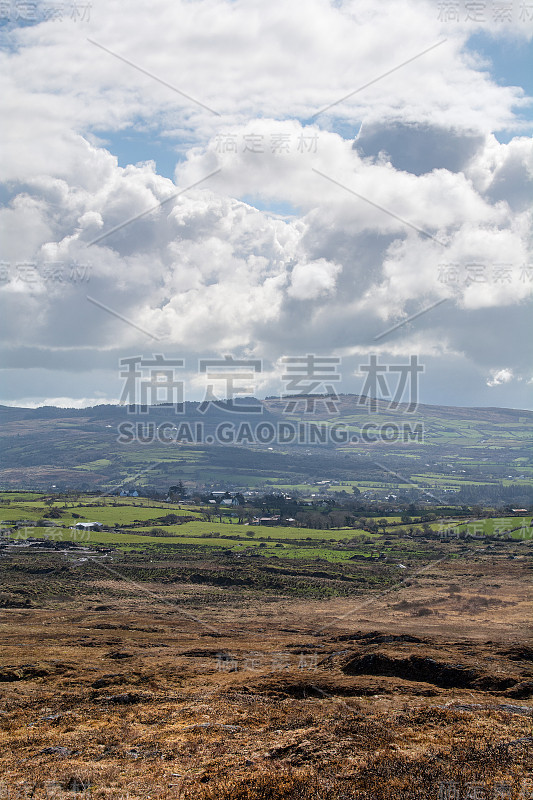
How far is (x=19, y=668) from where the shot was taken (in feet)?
81.9

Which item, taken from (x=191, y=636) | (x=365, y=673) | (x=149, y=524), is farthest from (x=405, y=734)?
(x=149, y=524)

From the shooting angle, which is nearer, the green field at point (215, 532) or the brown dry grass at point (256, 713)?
the brown dry grass at point (256, 713)

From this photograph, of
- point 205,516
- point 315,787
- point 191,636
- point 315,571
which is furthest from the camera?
point 205,516

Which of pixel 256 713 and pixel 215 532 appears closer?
pixel 256 713

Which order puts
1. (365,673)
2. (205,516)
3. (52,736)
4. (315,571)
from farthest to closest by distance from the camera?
(205,516) → (315,571) → (365,673) → (52,736)

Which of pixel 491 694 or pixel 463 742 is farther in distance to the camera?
pixel 491 694

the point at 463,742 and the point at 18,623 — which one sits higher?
the point at 463,742

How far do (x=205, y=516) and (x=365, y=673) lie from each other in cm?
8323

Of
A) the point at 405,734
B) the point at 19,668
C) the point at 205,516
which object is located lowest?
the point at 205,516

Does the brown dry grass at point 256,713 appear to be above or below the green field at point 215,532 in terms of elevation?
above

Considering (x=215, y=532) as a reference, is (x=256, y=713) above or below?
above

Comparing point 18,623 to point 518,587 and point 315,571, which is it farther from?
point 518,587

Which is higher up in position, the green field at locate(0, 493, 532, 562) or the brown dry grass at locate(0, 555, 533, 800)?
the brown dry grass at locate(0, 555, 533, 800)

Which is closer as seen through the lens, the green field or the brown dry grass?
the brown dry grass
